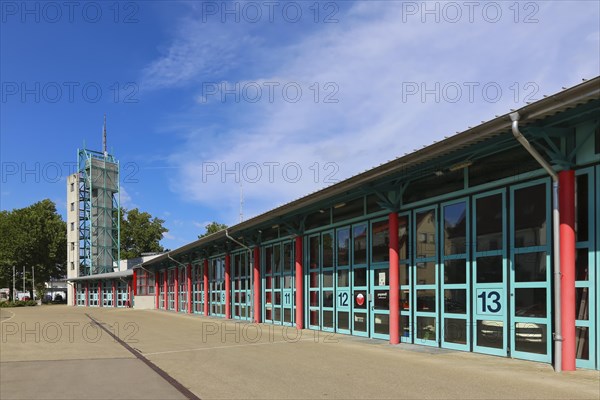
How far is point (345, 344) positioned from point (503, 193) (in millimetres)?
5977

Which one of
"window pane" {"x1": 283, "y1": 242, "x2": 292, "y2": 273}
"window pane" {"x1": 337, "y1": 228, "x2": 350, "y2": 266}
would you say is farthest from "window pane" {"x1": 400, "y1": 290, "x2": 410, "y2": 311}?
"window pane" {"x1": 283, "y1": 242, "x2": 292, "y2": 273}

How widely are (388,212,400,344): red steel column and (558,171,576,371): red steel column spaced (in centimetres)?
550

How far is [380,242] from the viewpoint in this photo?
16.1 metres

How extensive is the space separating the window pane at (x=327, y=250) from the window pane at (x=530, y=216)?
831 cm

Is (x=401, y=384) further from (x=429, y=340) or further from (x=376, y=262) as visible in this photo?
(x=376, y=262)

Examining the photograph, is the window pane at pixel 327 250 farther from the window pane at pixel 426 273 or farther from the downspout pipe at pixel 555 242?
the downspout pipe at pixel 555 242

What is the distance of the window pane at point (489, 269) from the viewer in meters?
11.7

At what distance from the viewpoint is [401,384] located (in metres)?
8.98

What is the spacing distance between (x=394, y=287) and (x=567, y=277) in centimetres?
570

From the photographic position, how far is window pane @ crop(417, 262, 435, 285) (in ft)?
45.2

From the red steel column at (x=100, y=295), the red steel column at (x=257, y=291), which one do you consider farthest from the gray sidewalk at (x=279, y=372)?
the red steel column at (x=100, y=295)

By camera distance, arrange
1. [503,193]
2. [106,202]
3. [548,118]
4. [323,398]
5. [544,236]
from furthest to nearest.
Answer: [106,202] < [503,193] < [544,236] < [548,118] < [323,398]

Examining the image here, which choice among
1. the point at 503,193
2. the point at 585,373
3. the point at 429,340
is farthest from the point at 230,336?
the point at 585,373

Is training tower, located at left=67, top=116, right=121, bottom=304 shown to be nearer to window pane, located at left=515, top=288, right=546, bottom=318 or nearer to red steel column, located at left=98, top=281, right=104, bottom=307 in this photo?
red steel column, located at left=98, top=281, right=104, bottom=307
